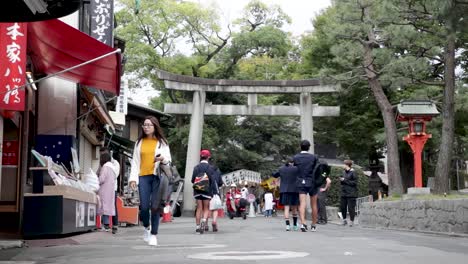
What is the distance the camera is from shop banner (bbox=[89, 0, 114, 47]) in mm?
16453

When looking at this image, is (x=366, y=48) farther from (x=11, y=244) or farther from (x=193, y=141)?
(x=11, y=244)

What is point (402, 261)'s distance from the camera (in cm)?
646

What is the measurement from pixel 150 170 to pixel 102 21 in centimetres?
871

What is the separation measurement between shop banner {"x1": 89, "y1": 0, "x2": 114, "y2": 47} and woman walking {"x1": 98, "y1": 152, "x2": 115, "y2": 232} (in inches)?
164

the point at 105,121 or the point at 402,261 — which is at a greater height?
the point at 105,121

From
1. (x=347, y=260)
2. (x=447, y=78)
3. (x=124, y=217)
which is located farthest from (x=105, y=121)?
(x=347, y=260)

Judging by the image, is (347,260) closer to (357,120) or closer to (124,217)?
(124,217)

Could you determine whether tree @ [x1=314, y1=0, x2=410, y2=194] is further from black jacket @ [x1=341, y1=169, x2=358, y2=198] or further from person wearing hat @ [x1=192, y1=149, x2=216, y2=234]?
person wearing hat @ [x1=192, y1=149, x2=216, y2=234]

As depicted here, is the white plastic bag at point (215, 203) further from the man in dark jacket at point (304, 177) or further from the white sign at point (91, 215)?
the white sign at point (91, 215)

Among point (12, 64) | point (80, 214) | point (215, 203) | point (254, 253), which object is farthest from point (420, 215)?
point (12, 64)

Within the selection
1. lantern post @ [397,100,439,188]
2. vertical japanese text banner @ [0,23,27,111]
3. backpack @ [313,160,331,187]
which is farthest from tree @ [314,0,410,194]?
vertical japanese text banner @ [0,23,27,111]

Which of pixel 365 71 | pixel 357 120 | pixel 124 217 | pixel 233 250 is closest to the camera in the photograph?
pixel 233 250

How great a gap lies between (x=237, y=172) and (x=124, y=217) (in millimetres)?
20383

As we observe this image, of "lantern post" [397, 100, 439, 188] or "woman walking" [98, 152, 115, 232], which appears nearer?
"woman walking" [98, 152, 115, 232]
